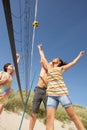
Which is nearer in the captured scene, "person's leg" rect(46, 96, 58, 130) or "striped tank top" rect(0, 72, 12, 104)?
"person's leg" rect(46, 96, 58, 130)

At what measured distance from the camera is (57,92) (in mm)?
4762

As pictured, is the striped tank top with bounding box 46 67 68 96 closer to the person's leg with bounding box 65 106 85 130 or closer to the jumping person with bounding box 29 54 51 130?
the person's leg with bounding box 65 106 85 130

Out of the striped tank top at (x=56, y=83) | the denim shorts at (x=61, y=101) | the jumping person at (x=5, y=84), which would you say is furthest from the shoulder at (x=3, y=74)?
the denim shorts at (x=61, y=101)

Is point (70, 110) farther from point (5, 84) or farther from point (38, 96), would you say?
point (5, 84)

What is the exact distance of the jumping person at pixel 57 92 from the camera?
4.62 meters

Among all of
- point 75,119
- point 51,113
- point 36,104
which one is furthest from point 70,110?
point 36,104

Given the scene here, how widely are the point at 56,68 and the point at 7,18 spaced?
2270mm

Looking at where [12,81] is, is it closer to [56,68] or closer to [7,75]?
[7,75]

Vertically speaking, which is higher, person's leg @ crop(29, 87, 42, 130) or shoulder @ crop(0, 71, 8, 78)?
shoulder @ crop(0, 71, 8, 78)

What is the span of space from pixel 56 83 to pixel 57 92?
0.19 m

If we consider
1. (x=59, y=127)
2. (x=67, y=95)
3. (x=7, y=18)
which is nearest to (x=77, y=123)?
(x=67, y=95)

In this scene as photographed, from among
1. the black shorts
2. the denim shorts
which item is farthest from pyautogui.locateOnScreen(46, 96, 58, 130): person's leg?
the black shorts

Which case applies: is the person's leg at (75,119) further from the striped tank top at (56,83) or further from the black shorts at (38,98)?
the black shorts at (38,98)

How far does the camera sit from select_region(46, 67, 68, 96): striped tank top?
477cm
